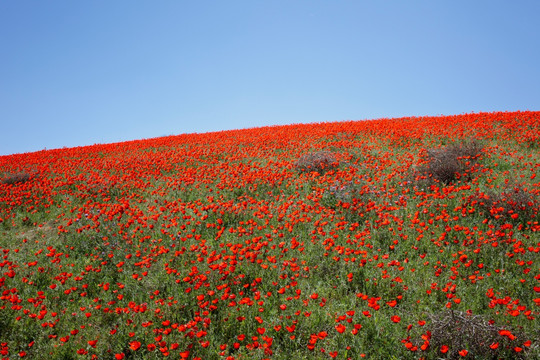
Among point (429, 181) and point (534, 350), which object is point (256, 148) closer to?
point (429, 181)

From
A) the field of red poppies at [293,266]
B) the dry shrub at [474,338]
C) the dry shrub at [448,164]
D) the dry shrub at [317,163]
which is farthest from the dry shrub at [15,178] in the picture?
the dry shrub at [474,338]

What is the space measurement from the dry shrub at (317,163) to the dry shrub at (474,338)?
6835 mm

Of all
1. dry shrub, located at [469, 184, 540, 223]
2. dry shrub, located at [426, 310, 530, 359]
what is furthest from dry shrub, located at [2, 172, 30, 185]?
dry shrub, located at [469, 184, 540, 223]

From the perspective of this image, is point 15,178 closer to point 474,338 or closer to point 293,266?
point 293,266

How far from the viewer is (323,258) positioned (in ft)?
18.9

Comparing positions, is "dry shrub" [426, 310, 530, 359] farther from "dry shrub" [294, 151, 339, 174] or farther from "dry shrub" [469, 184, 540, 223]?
"dry shrub" [294, 151, 339, 174]

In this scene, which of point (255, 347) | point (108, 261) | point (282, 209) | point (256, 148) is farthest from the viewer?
point (256, 148)

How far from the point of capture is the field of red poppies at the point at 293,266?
3.91 metres

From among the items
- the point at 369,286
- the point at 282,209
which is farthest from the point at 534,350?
the point at 282,209

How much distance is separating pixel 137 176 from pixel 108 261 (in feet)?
19.4

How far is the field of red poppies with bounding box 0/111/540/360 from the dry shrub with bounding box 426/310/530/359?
0.01m

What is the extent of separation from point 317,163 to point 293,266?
585 cm

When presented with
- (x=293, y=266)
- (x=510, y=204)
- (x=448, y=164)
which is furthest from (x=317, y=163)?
(x=293, y=266)

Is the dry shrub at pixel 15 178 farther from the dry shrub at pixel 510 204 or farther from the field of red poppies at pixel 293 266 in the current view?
the dry shrub at pixel 510 204
